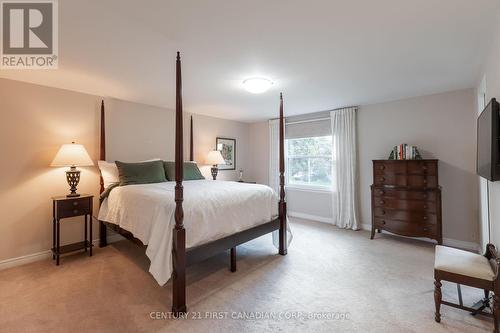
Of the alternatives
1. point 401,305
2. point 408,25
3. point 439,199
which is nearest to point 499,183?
point 401,305

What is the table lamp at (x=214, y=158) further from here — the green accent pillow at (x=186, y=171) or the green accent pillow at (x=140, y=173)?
the green accent pillow at (x=140, y=173)

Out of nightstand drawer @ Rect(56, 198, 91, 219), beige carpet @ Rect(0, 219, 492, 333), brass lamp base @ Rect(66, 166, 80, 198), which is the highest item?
brass lamp base @ Rect(66, 166, 80, 198)

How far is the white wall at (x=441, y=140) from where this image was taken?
10.5ft

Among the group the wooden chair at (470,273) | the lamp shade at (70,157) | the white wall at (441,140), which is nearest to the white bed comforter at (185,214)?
the lamp shade at (70,157)

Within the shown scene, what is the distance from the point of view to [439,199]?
310 cm

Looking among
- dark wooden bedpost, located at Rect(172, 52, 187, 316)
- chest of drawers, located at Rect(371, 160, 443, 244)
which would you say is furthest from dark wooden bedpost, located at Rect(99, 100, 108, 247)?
chest of drawers, located at Rect(371, 160, 443, 244)

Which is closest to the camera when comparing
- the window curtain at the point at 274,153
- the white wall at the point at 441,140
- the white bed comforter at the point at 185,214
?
the white bed comforter at the point at 185,214

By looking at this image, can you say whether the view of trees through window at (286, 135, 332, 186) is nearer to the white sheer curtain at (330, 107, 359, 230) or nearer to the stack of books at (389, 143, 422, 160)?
the white sheer curtain at (330, 107, 359, 230)

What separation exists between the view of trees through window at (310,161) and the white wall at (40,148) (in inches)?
128

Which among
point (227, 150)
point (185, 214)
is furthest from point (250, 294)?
point (227, 150)

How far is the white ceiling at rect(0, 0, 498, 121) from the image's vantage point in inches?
61.0

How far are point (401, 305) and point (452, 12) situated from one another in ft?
7.56

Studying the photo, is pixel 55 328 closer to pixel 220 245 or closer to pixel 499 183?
pixel 220 245

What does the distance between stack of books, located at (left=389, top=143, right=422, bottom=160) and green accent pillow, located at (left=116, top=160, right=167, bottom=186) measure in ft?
11.9
